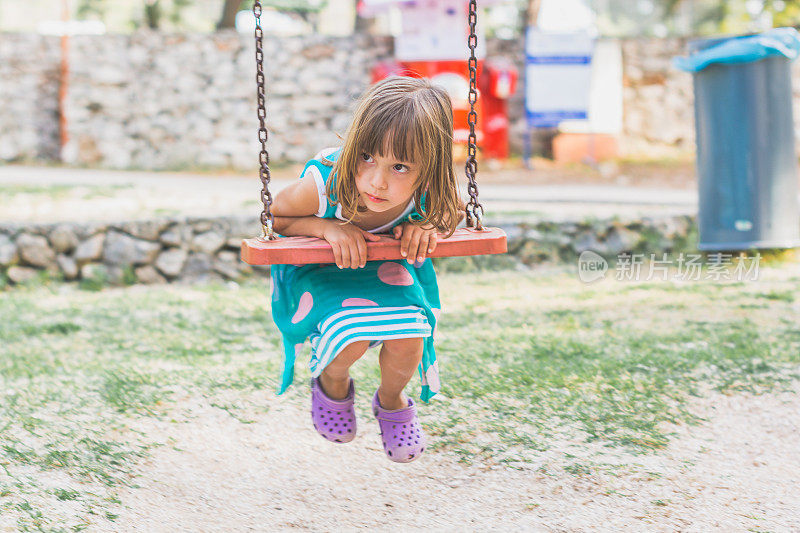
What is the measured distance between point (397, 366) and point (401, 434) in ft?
0.78

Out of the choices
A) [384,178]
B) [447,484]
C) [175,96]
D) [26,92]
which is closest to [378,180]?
[384,178]

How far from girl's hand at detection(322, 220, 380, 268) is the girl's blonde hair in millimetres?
60

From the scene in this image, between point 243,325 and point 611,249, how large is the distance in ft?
10.8

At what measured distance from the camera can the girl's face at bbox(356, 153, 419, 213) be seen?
226cm

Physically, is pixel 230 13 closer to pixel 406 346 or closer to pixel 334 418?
pixel 334 418

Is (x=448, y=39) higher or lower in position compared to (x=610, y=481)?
higher

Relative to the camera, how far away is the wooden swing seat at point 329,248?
2.26 m

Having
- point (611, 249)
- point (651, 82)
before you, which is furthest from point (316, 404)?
point (651, 82)

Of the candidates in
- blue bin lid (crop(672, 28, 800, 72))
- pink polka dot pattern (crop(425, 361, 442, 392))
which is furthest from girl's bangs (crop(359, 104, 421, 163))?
blue bin lid (crop(672, 28, 800, 72))

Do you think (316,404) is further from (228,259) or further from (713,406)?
(228,259)

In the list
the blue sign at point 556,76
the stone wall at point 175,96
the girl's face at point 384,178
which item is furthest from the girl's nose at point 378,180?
the stone wall at point 175,96

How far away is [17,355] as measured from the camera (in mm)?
4285

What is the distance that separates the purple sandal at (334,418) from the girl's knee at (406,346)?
30 cm

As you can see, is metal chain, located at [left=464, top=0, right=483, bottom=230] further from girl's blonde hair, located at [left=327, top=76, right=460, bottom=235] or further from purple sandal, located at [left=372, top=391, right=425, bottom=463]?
purple sandal, located at [left=372, top=391, right=425, bottom=463]
